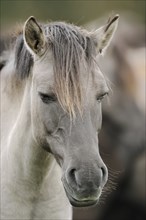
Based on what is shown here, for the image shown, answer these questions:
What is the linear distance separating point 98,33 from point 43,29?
0.35 m

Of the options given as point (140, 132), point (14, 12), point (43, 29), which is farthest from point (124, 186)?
point (14, 12)

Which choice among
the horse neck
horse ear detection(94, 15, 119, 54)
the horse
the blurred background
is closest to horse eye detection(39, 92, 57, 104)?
the horse

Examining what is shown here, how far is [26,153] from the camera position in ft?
16.8

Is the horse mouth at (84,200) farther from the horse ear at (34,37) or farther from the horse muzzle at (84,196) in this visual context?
the horse ear at (34,37)

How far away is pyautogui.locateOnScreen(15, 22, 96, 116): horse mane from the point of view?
15.4 feet

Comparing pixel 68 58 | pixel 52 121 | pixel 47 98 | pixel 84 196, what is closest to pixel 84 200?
pixel 84 196

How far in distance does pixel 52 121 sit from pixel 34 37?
542 mm

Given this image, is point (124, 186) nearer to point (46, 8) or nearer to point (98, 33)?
point (98, 33)

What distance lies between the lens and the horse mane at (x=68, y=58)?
4703 millimetres

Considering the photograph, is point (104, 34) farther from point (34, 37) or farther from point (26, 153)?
point (26, 153)

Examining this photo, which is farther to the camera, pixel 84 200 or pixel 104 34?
pixel 104 34

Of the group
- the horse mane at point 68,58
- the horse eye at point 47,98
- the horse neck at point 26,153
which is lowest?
the horse neck at point 26,153

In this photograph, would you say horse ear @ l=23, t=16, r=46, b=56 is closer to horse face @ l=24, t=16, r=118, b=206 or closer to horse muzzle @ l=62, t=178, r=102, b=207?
horse face @ l=24, t=16, r=118, b=206

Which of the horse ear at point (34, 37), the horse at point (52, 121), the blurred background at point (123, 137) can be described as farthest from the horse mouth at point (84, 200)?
the blurred background at point (123, 137)
